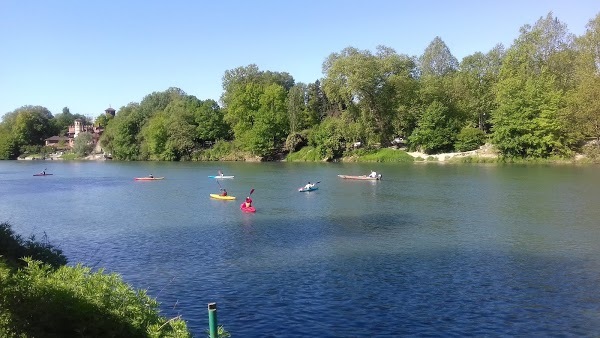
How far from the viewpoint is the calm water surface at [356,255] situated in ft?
45.7

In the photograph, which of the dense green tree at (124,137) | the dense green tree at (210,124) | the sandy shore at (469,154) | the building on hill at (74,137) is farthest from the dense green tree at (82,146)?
the sandy shore at (469,154)

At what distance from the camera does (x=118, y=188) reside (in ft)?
174

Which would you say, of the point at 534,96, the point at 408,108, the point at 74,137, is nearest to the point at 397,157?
the point at 408,108

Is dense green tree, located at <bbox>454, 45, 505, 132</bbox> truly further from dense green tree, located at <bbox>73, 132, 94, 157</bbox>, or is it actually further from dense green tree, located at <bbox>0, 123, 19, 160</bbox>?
dense green tree, located at <bbox>0, 123, 19, 160</bbox>

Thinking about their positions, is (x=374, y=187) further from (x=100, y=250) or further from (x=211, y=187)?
(x=100, y=250)

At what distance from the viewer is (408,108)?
298 ft

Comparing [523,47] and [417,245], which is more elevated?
[523,47]

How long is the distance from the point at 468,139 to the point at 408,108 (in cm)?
1342

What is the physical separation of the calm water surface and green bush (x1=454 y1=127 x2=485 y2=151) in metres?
39.3

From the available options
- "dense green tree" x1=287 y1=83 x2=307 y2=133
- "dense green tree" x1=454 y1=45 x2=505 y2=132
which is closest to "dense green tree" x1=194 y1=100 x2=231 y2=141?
"dense green tree" x1=287 y1=83 x2=307 y2=133

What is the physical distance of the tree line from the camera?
73188mm

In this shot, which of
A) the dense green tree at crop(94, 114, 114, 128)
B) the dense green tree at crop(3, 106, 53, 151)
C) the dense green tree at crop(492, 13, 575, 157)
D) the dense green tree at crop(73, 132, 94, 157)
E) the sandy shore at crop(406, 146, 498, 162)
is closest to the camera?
the dense green tree at crop(492, 13, 575, 157)

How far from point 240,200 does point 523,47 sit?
64090 millimetres

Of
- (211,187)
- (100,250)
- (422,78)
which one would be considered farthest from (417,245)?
(422,78)
